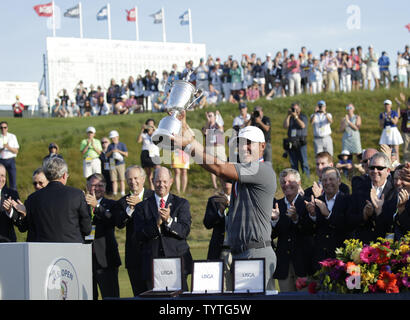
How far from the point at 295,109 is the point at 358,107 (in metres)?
11.1

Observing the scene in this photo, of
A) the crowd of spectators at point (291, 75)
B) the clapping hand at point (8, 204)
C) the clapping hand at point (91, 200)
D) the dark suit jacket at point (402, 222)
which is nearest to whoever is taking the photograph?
the dark suit jacket at point (402, 222)

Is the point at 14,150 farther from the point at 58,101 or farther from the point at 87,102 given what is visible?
the point at 58,101

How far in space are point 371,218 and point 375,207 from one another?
0.65 ft

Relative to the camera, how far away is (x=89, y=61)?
52125mm

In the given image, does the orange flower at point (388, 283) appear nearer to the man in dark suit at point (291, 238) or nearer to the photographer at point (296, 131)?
the man in dark suit at point (291, 238)

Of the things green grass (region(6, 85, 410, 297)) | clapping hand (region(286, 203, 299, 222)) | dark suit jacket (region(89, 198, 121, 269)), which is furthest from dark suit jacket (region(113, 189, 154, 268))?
green grass (region(6, 85, 410, 297))

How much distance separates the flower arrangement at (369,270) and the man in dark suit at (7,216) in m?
4.12

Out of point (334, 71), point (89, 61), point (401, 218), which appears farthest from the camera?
point (89, 61)

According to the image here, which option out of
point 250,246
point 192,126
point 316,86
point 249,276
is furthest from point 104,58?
point 249,276

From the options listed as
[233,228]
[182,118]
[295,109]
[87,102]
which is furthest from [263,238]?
[87,102]

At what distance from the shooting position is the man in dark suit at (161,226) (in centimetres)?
750

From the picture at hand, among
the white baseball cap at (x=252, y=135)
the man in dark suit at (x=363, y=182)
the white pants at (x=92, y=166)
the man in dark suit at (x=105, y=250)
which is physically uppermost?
the white baseball cap at (x=252, y=135)

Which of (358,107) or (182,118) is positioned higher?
(358,107)

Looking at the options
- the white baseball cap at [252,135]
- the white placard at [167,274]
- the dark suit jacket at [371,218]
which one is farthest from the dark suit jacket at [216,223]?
the white placard at [167,274]
